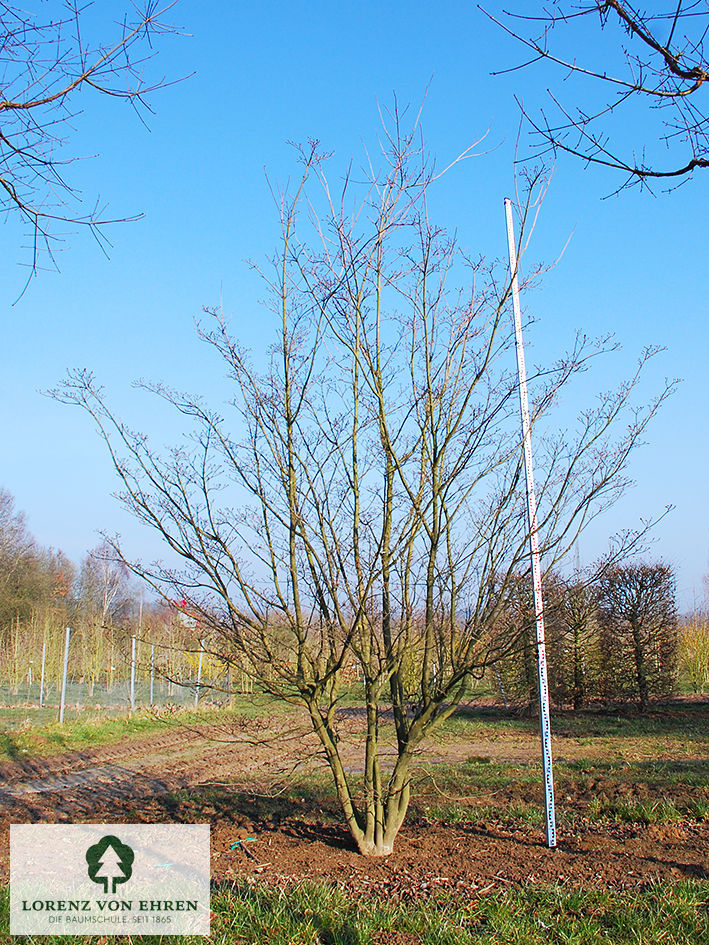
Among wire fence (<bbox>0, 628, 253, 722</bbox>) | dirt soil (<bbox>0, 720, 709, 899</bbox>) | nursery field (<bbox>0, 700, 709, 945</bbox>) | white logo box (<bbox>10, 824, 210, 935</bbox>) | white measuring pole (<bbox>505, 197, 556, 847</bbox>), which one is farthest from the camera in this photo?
wire fence (<bbox>0, 628, 253, 722</bbox>)

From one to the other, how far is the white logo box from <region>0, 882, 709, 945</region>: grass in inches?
5.1

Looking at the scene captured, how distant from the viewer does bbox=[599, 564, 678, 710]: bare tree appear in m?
16.0

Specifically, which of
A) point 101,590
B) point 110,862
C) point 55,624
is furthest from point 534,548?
point 101,590

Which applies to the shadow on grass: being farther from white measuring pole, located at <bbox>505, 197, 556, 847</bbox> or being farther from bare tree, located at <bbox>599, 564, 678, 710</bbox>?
white measuring pole, located at <bbox>505, 197, 556, 847</bbox>

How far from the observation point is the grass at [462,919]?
3.24 metres

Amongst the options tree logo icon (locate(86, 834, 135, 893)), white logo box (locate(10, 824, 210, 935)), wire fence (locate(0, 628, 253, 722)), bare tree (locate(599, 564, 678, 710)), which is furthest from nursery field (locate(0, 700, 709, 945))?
wire fence (locate(0, 628, 253, 722))

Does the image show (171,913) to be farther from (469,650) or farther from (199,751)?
(199,751)

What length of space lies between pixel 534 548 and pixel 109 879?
3365 mm

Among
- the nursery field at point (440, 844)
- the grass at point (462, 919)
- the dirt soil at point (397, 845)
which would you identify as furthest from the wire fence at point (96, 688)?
the grass at point (462, 919)

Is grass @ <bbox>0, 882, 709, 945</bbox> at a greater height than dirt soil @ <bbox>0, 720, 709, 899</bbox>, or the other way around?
grass @ <bbox>0, 882, 709, 945</bbox>

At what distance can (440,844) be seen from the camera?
4.90 metres

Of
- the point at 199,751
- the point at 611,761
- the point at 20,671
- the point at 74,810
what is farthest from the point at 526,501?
the point at 20,671

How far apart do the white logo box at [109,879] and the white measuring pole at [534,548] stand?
2.18 m

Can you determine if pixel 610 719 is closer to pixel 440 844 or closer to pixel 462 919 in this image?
pixel 440 844
